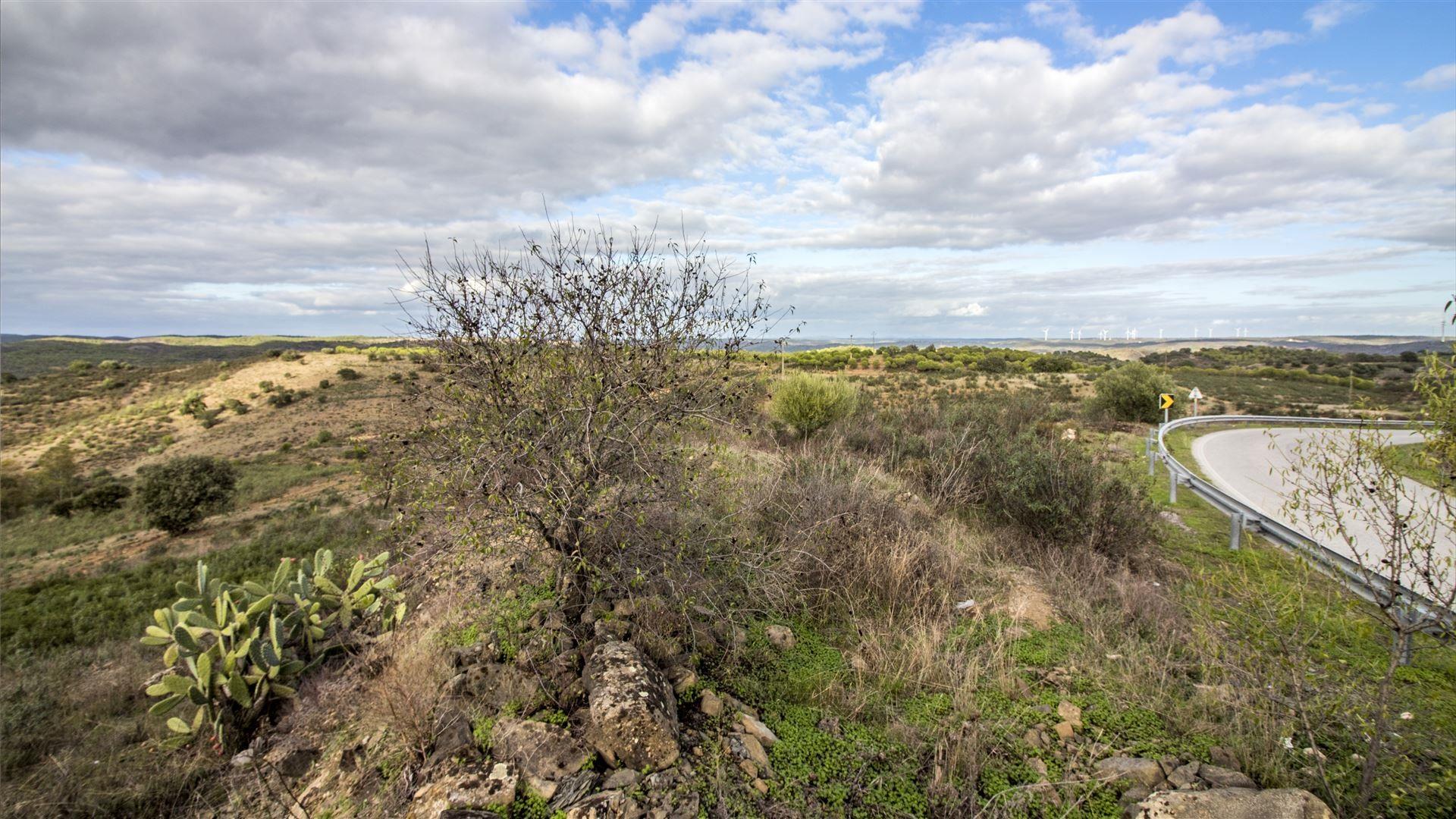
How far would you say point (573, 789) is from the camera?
328cm

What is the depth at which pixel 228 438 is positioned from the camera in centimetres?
3456

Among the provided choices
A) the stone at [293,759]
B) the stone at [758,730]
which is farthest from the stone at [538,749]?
the stone at [293,759]

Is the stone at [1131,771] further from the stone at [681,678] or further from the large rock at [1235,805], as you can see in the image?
the stone at [681,678]

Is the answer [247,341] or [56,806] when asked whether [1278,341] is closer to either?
[56,806]

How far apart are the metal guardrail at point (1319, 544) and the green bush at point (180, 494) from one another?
23746 millimetres

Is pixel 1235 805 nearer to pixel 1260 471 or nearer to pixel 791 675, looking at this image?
pixel 791 675

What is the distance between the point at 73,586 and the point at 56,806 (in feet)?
42.0

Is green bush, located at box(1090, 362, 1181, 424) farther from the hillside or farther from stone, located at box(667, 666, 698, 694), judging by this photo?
stone, located at box(667, 666, 698, 694)

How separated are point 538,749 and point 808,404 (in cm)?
1133

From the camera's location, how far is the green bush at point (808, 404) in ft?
46.4

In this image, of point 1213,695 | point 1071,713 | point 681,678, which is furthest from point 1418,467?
point 681,678

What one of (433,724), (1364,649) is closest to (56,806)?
(433,724)

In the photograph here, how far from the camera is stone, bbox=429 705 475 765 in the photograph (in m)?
3.58

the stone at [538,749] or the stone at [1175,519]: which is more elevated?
the stone at [538,749]
